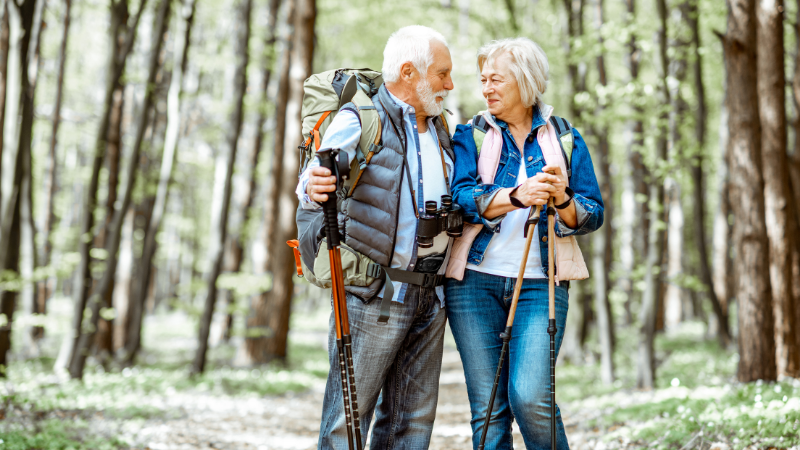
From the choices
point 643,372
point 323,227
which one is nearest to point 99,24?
point 643,372

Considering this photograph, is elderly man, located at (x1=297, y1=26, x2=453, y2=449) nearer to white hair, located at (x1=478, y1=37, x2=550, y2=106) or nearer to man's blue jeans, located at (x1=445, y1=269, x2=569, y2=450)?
man's blue jeans, located at (x1=445, y1=269, x2=569, y2=450)

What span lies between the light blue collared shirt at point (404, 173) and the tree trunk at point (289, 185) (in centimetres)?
756

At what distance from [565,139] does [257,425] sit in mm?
5320

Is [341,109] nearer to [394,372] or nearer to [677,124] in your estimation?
[394,372]

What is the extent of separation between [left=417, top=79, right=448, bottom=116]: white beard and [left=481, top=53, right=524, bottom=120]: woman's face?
0.77ft

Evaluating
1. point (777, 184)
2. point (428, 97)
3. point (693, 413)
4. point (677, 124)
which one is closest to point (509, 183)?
point (428, 97)

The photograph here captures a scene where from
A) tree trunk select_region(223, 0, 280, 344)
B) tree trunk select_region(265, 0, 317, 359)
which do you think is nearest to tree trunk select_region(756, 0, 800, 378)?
tree trunk select_region(265, 0, 317, 359)

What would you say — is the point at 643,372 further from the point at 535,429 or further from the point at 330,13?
the point at 330,13

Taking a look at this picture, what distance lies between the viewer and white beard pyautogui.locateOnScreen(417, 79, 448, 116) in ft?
9.90

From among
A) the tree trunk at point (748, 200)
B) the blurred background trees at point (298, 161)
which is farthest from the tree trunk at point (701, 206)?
the tree trunk at point (748, 200)

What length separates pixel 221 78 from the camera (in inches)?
1015

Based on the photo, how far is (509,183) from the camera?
3070 mm

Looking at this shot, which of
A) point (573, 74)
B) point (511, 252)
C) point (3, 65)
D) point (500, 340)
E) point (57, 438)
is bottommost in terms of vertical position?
point (57, 438)

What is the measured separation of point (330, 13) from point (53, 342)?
36.8 feet
